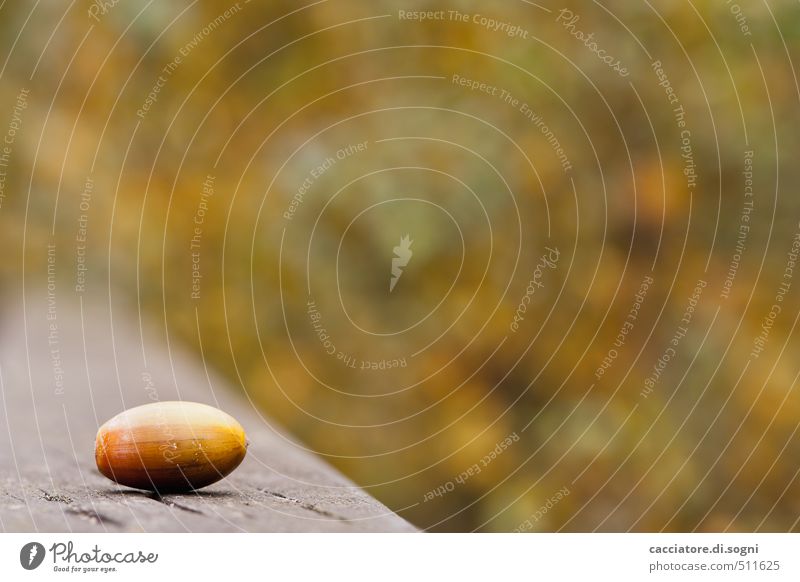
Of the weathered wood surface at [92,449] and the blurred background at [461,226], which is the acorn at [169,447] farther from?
the blurred background at [461,226]

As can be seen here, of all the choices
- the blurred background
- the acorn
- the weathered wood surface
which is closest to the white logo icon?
the blurred background

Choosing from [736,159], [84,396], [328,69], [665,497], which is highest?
[328,69]

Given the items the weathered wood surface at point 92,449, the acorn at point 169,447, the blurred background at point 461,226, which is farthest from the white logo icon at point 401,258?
the acorn at point 169,447

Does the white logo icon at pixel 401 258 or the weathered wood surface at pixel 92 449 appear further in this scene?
the white logo icon at pixel 401 258

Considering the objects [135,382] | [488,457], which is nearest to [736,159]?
[488,457]

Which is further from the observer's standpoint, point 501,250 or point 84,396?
point 501,250

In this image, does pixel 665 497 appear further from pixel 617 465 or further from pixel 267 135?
pixel 267 135

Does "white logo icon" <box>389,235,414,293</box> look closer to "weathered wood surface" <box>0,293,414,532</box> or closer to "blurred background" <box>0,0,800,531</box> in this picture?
"blurred background" <box>0,0,800,531</box>

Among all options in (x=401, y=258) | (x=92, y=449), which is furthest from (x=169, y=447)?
(x=401, y=258)
